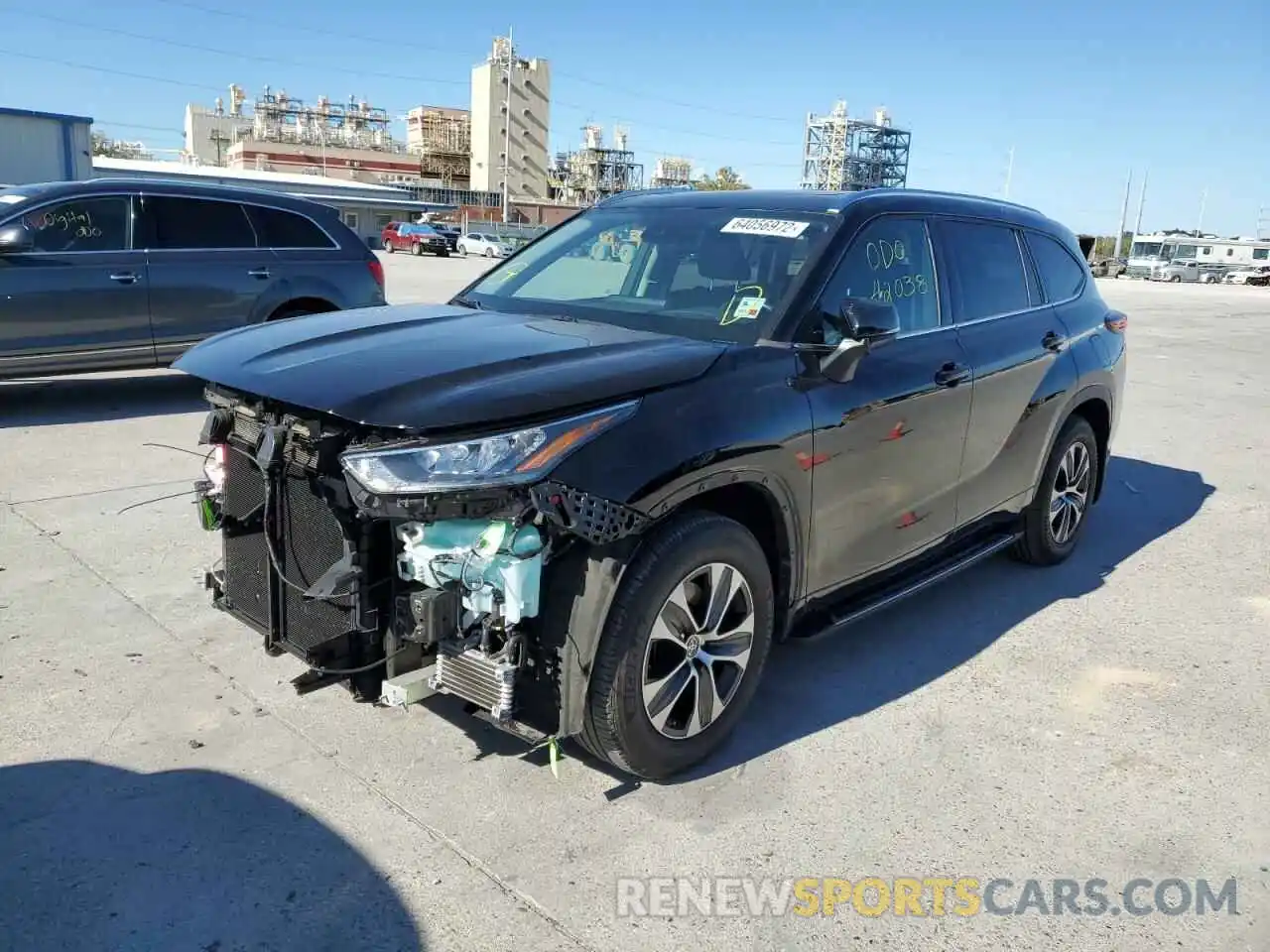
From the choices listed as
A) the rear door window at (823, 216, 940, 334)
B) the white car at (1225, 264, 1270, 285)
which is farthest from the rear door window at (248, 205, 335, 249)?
the white car at (1225, 264, 1270, 285)

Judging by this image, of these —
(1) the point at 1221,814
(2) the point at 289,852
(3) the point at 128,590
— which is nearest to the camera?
(2) the point at 289,852

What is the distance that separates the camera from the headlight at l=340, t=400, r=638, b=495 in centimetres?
266

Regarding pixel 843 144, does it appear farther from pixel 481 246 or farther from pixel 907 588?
pixel 907 588

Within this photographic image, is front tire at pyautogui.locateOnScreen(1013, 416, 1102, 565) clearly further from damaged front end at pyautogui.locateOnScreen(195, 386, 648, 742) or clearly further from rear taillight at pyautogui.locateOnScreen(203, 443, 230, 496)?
rear taillight at pyautogui.locateOnScreen(203, 443, 230, 496)

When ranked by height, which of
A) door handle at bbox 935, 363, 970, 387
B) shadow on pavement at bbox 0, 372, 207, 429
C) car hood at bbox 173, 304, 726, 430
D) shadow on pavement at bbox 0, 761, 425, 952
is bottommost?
shadow on pavement at bbox 0, 761, 425, 952

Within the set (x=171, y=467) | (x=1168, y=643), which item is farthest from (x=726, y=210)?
(x=171, y=467)

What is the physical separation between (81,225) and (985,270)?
7.11 m

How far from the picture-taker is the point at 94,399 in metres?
9.23

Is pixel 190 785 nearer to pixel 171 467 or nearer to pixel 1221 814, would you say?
pixel 1221 814

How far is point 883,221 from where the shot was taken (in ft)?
13.4

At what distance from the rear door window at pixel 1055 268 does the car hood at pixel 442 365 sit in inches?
106

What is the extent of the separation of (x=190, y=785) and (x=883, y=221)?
3218 millimetres

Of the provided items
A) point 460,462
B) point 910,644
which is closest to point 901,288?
point 910,644

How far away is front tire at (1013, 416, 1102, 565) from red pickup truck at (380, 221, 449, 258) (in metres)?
48.0
